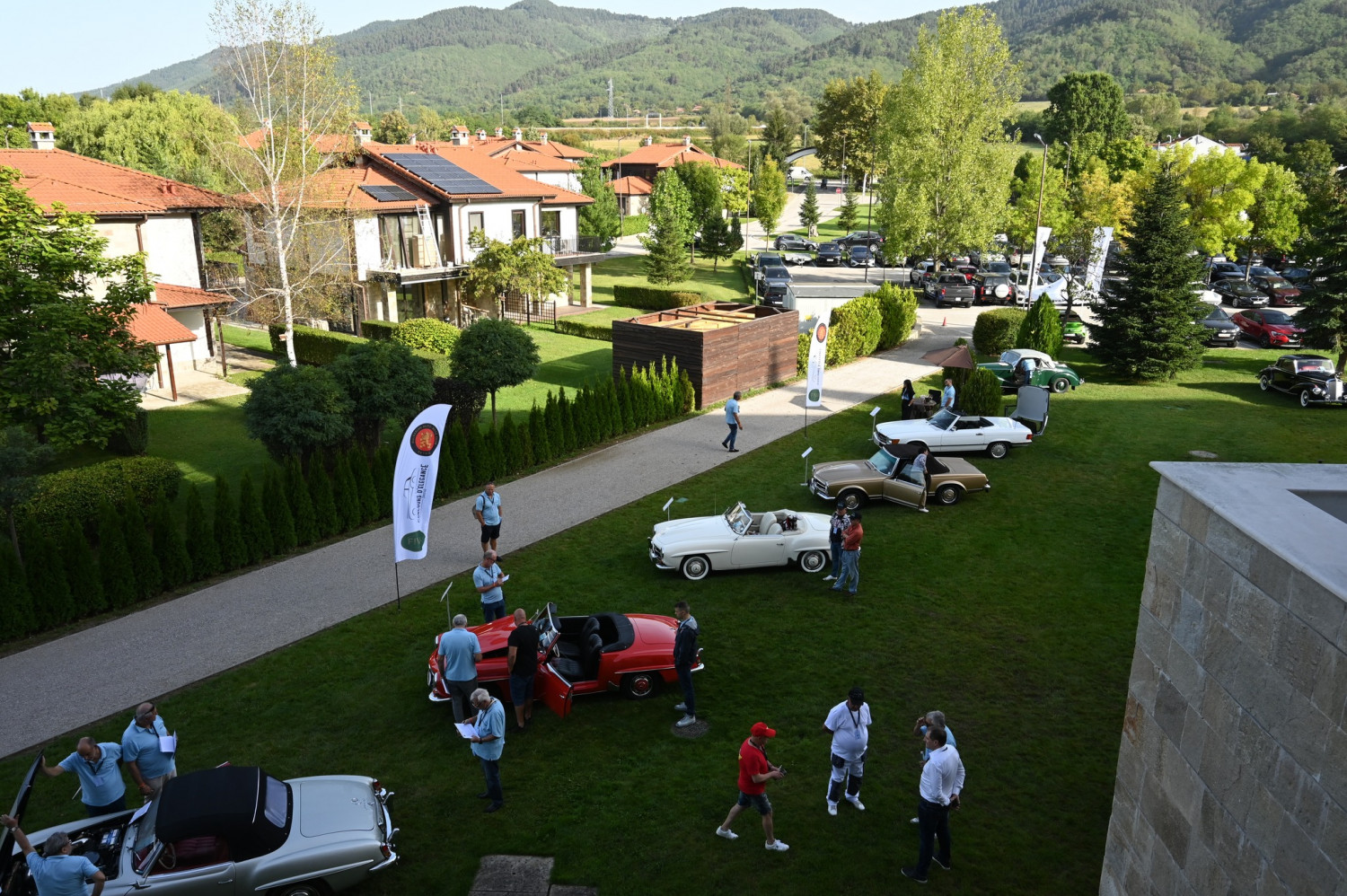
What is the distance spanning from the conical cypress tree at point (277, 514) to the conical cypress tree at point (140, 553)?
1.97 meters

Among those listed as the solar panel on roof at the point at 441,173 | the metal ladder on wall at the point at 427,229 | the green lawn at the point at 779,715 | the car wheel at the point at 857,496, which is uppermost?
the solar panel on roof at the point at 441,173

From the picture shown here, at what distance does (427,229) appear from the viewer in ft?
120

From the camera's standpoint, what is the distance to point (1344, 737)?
4578 millimetres

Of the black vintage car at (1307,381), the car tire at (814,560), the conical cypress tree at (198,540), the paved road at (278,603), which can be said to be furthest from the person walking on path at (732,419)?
the black vintage car at (1307,381)

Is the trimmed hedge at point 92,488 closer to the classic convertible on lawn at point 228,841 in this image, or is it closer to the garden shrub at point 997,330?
the classic convertible on lawn at point 228,841

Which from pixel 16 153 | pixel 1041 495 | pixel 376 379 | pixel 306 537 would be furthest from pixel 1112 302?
pixel 16 153

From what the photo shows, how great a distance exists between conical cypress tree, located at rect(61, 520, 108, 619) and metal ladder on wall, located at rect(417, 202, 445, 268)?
25.2 meters

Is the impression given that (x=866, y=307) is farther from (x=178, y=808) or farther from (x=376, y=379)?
(x=178, y=808)

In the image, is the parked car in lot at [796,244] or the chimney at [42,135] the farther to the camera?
the parked car in lot at [796,244]

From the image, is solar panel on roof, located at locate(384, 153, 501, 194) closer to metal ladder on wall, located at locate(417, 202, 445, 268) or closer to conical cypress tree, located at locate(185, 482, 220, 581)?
metal ladder on wall, located at locate(417, 202, 445, 268)

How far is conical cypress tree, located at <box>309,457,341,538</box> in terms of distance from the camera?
1619 cm

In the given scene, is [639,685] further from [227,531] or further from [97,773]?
[227,531]

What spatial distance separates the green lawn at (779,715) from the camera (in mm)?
8188

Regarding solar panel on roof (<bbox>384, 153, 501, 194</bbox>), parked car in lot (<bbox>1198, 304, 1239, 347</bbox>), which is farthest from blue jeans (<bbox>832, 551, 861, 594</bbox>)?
solar panel on roof (<bbox>384, 153, 501, 194</bbox>)
